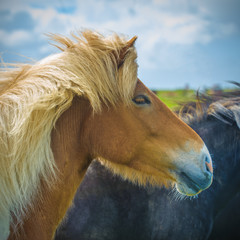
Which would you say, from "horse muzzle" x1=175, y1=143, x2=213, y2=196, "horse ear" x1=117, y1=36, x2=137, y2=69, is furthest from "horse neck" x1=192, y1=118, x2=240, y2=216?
"horse ear" x1=117, y1=36, x2=137, y2=69

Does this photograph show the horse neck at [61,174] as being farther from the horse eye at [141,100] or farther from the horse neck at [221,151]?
the horse neck at [221,151]

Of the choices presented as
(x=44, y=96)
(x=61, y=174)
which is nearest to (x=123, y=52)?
(x=44, y=96)

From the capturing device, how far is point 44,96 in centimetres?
183

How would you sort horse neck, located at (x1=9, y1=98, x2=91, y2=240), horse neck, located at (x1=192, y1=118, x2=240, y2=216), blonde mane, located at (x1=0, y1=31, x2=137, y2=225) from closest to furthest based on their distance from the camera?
blonde mane, located at (x1=0, y1=31, x2=137, y2=225)
horse neck, located at (x1=9, y1=98, x2=91, y2=240)
horse neck, located at (x1=192, y1=118, x2=240, y2=216)

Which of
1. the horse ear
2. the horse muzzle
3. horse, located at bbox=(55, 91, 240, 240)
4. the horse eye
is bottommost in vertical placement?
horse, located at bbox=(55, 91, 240, 240)

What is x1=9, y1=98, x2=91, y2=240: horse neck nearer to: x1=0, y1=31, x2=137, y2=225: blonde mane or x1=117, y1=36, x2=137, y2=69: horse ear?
x1=0, y1=31, x2=137, y2=225: blonde mane

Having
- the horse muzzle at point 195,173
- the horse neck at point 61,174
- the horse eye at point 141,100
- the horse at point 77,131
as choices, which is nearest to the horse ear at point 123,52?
the horse at point 77,131

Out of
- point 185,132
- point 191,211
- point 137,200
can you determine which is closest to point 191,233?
point 191,211

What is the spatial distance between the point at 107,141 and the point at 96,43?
96 centimetres

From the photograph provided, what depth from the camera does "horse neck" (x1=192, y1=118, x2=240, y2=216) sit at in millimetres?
3594

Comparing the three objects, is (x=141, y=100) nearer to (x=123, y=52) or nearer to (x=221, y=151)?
(x=123, y=52)

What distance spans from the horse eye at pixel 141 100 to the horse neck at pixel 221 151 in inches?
68.1

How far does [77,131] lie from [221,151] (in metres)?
2.60

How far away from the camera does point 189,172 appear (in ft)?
7.12
